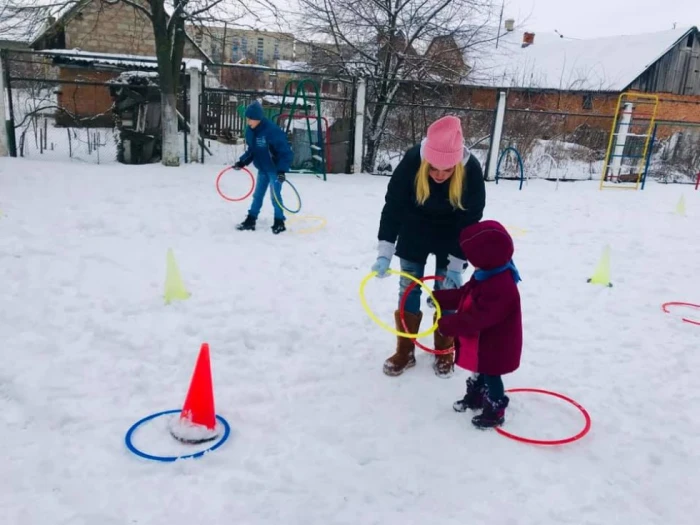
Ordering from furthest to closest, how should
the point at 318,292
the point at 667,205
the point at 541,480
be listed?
the point at 667,205 → the point at 318,292 → the point at 541,480

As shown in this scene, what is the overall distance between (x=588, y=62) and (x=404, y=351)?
1229 inches

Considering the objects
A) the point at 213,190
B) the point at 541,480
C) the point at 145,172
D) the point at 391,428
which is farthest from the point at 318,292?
the point at 145,172

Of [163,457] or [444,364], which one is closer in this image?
[163,457]

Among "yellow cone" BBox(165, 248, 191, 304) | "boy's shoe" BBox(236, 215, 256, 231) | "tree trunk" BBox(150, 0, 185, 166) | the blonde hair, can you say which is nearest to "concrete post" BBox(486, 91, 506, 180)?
"tree trunk" BBox(150, 0, 185, 166)

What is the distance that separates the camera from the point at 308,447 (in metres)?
3.01

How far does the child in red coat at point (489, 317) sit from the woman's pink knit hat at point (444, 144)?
0.52 m

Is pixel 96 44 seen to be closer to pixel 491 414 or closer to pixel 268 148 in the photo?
pixel 268 148

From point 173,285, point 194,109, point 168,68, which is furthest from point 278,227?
point 168,68

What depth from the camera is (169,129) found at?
11.6 m

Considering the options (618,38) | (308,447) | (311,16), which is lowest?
(308,447)

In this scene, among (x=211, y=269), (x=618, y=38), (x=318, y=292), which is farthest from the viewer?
(x=618, y=38)

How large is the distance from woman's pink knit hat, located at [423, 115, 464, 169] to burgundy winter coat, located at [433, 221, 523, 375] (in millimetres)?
522

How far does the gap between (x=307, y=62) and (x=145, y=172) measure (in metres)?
6.16

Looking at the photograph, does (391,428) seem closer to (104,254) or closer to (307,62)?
(104,254)
